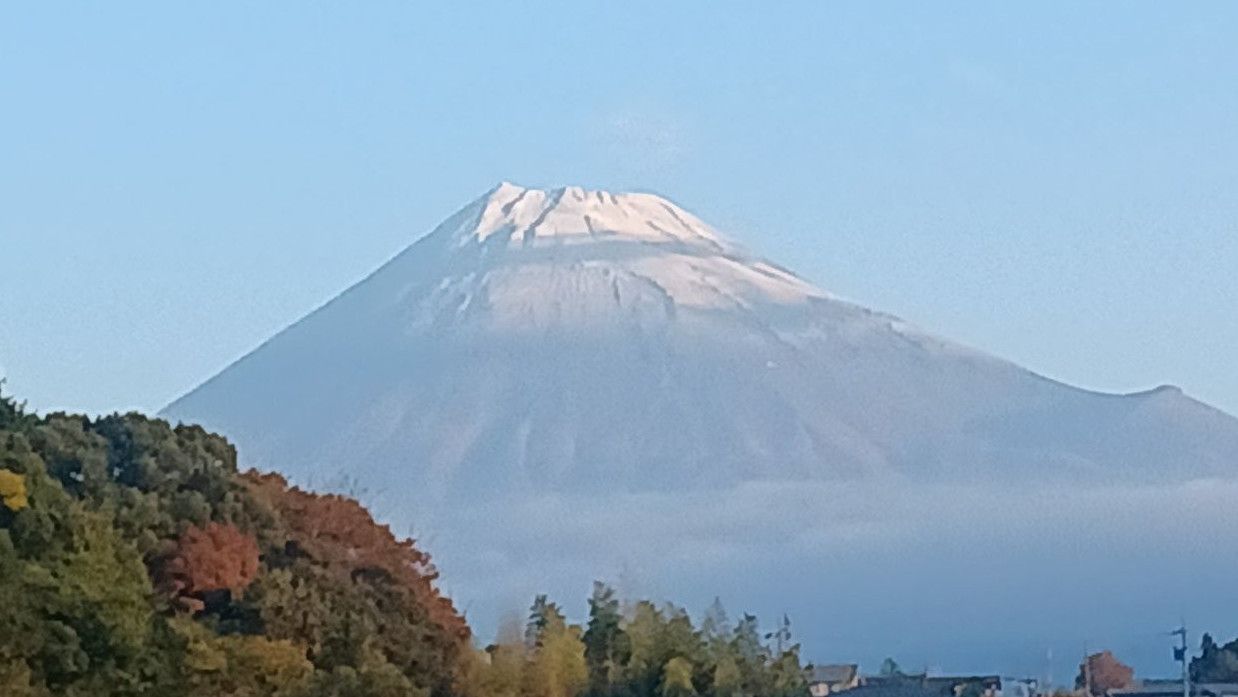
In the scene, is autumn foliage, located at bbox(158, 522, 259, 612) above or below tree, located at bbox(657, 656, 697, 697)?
above

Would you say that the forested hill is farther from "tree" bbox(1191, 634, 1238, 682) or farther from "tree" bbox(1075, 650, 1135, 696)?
"tree" bbox(1075, 650, 1135, 696)

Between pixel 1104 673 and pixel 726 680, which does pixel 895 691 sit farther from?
pixel 1104 673

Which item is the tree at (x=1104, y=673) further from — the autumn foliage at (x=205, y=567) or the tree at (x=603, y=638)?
the autumn foliage at (x=205, y=567)

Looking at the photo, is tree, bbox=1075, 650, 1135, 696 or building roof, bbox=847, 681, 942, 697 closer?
building roof, bbox=847, 681, 942, 697

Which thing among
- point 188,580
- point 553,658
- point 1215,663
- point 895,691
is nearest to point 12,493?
point 188,580

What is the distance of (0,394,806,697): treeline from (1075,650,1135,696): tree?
31.1 m

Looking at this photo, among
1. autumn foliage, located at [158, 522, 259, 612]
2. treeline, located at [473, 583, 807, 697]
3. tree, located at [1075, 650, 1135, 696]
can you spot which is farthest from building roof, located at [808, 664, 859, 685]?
autumn foliage, located at [158, 522, 259, 612]

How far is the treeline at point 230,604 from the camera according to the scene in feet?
97.7

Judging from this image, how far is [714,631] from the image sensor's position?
47.6 meters

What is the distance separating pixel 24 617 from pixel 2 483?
6.50ft

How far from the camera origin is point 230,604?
119ft

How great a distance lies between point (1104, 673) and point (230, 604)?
48277 mm

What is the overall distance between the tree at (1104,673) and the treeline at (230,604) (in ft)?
102

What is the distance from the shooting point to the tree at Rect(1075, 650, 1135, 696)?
7588cm
